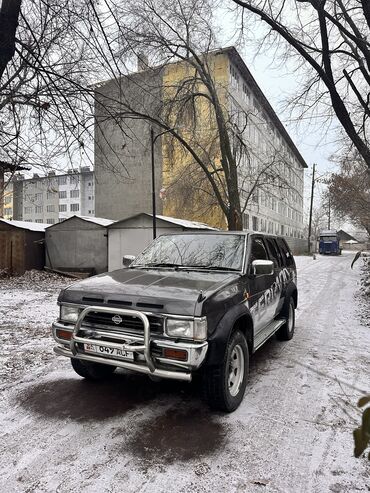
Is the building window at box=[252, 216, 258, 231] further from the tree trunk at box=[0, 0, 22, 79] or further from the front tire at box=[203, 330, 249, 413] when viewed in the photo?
the front tire at box=[203, 330, 249, 413]

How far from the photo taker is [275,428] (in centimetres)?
354

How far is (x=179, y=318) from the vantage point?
3418mm

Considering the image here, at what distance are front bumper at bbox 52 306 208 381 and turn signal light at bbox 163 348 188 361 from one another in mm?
25

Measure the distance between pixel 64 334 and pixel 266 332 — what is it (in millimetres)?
2714

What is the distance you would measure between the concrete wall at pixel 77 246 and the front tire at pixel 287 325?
1256 centimetres

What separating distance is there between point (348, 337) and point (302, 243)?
5769cm

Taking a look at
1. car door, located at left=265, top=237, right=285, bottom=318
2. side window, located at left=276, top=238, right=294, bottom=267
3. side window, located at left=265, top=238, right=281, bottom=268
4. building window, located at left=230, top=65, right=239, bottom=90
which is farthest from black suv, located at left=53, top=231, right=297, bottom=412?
building window, located at left=230, top=65, right=239, bottom=90

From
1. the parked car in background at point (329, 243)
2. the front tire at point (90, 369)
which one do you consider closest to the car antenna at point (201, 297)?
the front tire at point (90, 369)

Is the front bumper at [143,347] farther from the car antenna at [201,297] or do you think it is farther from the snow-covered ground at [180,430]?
the snow-covered ground at [180,430]

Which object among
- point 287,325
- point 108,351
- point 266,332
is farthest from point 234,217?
point 108,351

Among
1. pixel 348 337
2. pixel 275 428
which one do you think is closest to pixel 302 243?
pixel 348 337

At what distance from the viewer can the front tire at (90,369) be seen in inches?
177

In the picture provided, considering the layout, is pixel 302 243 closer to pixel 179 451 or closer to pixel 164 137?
pixel 164 137

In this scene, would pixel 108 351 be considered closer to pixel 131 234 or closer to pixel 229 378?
pixel 229 378
